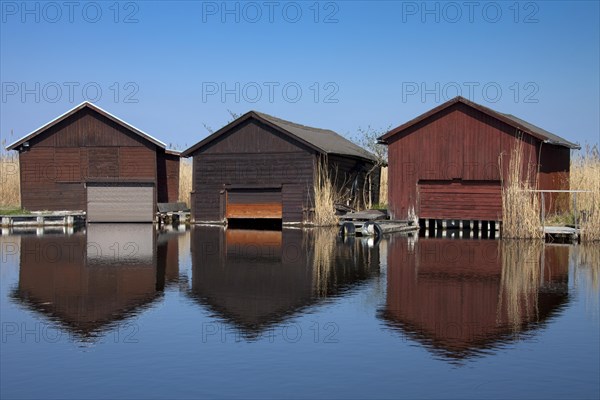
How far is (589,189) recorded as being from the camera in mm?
35469

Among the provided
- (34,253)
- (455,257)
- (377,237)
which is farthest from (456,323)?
(377,237)

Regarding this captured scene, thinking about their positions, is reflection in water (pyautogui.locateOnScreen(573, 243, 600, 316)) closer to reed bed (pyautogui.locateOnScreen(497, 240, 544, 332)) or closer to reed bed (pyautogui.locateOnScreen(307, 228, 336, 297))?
reed bed (pyautogui.locateOnScreen(497, 240, 544, 332))

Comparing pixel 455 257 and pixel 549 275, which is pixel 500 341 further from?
pixel 455 257

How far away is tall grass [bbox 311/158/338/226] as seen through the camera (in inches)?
1597

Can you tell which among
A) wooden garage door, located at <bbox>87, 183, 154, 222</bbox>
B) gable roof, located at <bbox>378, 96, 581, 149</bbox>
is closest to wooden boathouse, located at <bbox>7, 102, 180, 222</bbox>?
wooden garage door, located at <bbox>87, 183, 154, 222</bbox>

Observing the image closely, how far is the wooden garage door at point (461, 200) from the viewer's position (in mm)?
36781

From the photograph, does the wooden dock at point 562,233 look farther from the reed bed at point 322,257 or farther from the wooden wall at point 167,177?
the wooden wall at point 167,177

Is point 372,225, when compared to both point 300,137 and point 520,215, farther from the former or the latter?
point 300,137

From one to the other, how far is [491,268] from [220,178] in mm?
23863

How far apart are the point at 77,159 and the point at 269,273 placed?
28071 millimetres

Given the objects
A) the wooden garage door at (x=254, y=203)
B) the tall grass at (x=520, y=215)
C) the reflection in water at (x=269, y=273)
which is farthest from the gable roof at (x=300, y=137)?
the tall grass at (x=520, y=215)

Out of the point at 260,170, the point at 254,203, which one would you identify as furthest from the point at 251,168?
the point at 254,203

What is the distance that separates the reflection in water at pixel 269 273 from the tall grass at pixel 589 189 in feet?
28.3

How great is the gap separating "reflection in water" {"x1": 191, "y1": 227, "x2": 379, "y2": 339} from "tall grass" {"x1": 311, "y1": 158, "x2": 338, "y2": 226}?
6.24 meters
